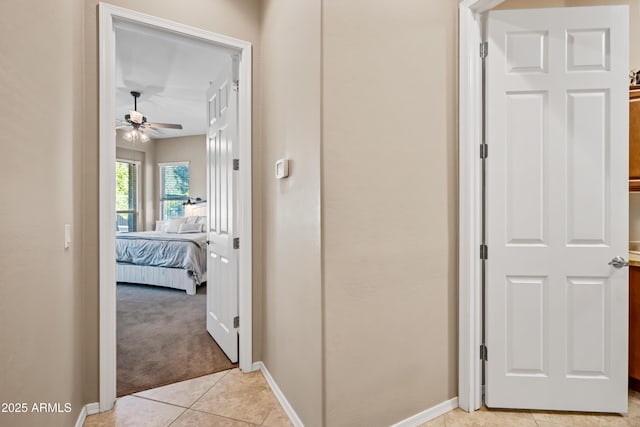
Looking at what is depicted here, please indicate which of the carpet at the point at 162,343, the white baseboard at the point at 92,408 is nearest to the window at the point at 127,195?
the carpet at the point at 162,343

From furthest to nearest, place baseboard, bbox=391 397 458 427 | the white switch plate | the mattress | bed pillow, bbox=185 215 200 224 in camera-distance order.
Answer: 1. bed pillow, bbox=185 215 200 224
2. the mattress
3. baseboard, bbox=391 397 458 427
4. the white switch plate

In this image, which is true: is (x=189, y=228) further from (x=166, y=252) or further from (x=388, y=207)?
(x=388, y=207)

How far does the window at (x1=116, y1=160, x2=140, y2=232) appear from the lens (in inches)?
295

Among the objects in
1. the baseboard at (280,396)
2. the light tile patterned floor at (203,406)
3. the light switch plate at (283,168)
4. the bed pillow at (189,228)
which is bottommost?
the light tile patterned floor at (203,406)

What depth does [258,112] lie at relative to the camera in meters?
2.43

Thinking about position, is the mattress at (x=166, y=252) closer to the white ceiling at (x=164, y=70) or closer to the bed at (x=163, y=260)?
the bed at (x=163, y=260)

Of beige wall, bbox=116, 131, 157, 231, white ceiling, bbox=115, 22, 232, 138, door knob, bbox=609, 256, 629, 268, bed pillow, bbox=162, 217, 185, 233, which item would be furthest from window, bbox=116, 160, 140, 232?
door knob, bbox=609, 256, 629, 268

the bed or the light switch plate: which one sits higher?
the light switch plate

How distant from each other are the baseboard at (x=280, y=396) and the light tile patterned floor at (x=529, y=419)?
69 centimetres

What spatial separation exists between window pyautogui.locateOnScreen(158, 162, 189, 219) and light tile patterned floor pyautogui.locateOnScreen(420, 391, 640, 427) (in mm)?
7411

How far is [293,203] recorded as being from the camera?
1866mm

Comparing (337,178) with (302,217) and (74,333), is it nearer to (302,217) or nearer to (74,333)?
(302,217)

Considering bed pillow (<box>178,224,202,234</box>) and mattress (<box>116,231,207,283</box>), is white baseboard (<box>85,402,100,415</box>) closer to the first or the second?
mattress (<box>116,231,207,283</box>)

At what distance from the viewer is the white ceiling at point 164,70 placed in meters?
3.12
